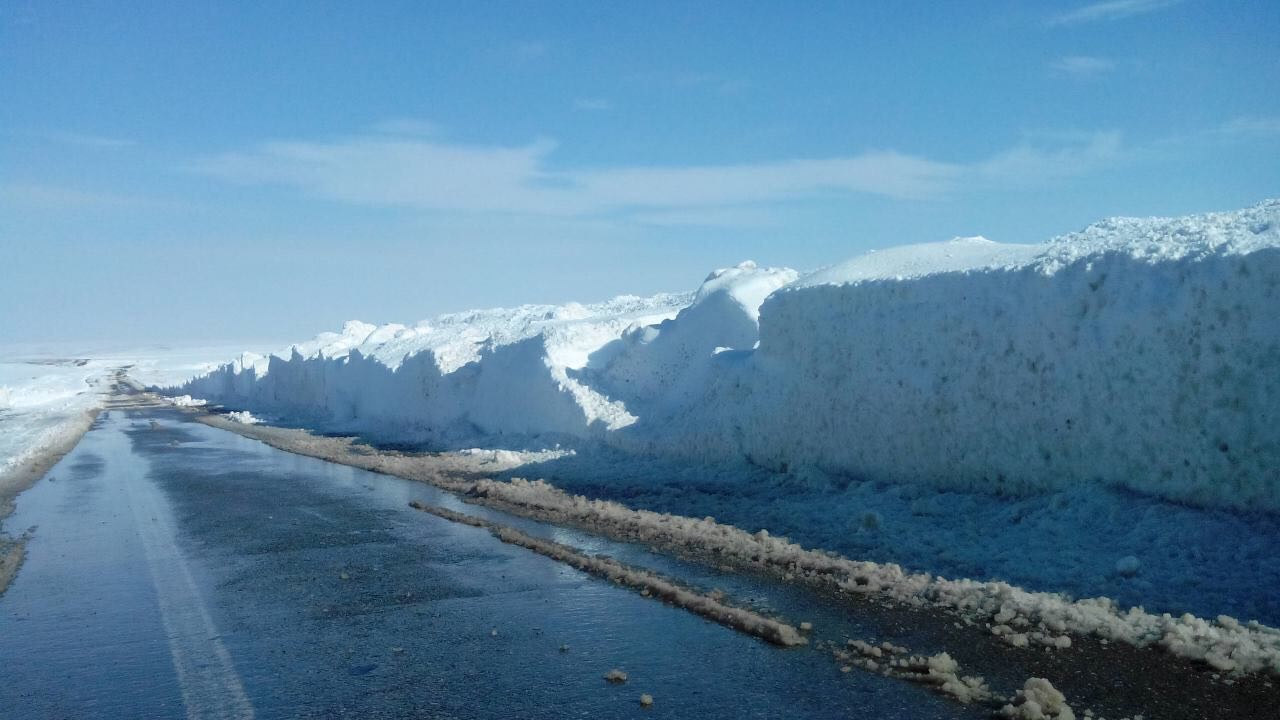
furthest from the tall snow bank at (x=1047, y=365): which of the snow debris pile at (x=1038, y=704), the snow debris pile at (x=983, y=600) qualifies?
the snow debris pile at (x=1038, y=704)

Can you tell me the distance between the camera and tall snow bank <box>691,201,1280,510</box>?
9.93 m

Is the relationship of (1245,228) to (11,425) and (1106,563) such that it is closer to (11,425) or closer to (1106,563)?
(1106,563)

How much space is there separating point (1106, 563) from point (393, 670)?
24.2ft

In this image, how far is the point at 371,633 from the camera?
353 inches

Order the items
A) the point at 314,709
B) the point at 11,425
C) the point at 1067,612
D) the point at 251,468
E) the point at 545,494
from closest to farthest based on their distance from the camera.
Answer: the point at 314,709
the point at 1067,612
the point at 545,494
the point at 251,468
the point at 11,425

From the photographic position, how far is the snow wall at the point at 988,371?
10.0 m

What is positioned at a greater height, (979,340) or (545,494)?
(979,340)

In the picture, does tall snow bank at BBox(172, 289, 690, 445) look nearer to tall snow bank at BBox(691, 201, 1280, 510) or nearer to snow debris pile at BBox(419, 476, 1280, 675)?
tall snow bank at BBox(691, 201, 1280, 510)

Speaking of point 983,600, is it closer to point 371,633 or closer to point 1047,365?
point 1047,365

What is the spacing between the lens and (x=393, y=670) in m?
7.81

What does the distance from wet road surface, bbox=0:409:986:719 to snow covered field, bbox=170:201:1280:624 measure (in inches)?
127

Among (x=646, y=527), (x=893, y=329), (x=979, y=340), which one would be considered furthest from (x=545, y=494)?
(x=979, y=340)

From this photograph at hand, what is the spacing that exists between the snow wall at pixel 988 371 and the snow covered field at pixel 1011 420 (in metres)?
0.03

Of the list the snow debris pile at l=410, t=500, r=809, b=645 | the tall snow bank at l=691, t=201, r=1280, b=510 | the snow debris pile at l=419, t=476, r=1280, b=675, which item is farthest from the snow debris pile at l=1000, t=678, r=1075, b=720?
the tall snow bank at l=691, t=201, r=1280, b=510
